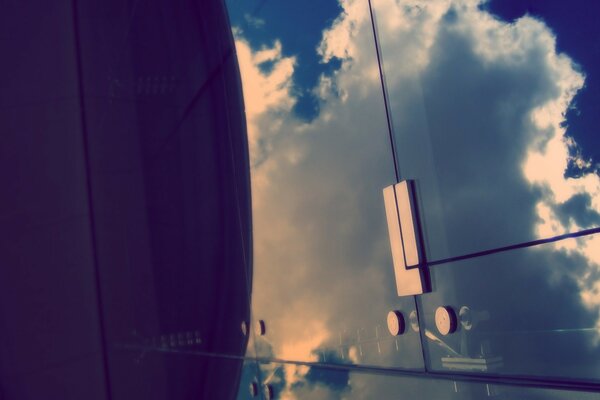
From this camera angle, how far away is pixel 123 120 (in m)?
2.79

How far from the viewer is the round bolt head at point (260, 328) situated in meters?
1.68

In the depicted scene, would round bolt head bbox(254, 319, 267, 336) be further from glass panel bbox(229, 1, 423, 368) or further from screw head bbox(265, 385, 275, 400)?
screw head bbox(265, 385, 275, 400)

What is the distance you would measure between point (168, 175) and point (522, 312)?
1.77 metres

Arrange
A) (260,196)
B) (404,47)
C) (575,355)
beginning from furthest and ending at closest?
(260,196), (404,47), (575,355)

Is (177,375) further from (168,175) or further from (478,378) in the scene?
(478,378)

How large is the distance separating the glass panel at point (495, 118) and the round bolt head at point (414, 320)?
132 millimetres

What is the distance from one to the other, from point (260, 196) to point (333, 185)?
438 millimetres

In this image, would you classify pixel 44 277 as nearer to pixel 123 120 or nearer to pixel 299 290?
pixel 123 120

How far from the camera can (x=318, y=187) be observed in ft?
4.52

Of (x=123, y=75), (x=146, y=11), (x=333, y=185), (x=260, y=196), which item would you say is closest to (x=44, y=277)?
(x=123, y=75)

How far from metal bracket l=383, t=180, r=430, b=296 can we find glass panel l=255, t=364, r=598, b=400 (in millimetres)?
179

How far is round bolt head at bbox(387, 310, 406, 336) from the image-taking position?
107 centimetres

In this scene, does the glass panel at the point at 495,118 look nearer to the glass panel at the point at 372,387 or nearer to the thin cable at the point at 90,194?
the glass panel at the point at 372,387

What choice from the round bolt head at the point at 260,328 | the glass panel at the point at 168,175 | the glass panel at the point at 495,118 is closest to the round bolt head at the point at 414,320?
the glass panel at the point at 495,118
